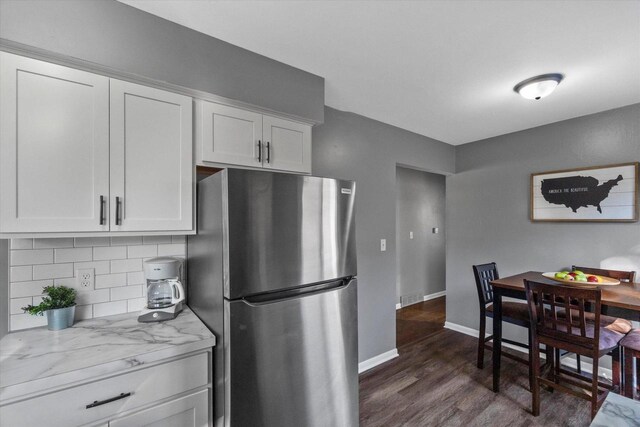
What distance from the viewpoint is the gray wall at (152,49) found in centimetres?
121

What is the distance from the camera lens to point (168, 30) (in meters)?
1.50

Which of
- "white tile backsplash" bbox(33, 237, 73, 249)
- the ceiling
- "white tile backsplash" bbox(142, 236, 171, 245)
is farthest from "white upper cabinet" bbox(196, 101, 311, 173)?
"white tile backsplash" bbox(33, 237, 73, 249)

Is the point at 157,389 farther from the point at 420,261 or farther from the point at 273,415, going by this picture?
the point at 420,261

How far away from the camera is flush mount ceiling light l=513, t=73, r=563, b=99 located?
78.7 inches

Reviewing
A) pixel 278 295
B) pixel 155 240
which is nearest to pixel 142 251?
pixel 155 240

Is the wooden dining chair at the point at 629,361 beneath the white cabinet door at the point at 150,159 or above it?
→ beneath

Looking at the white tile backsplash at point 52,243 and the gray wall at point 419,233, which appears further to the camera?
the gray wall at point 419,233

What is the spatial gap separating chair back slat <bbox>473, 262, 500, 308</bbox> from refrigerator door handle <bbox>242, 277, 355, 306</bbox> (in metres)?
1.66

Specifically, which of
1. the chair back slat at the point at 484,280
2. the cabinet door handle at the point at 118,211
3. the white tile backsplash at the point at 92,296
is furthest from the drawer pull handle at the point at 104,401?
the chair back slat at the point at 484,280

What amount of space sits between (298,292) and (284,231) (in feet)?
1.05

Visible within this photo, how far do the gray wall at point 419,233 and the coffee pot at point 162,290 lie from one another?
3.65 metres

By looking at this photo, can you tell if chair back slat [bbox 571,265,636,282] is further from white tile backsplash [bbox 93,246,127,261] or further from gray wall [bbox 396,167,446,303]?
white tile backsplash [bbox 93,246,127,261]

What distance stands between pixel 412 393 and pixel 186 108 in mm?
2652

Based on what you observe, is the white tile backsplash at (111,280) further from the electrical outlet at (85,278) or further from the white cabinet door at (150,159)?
the white cabinet door at (150,159)
